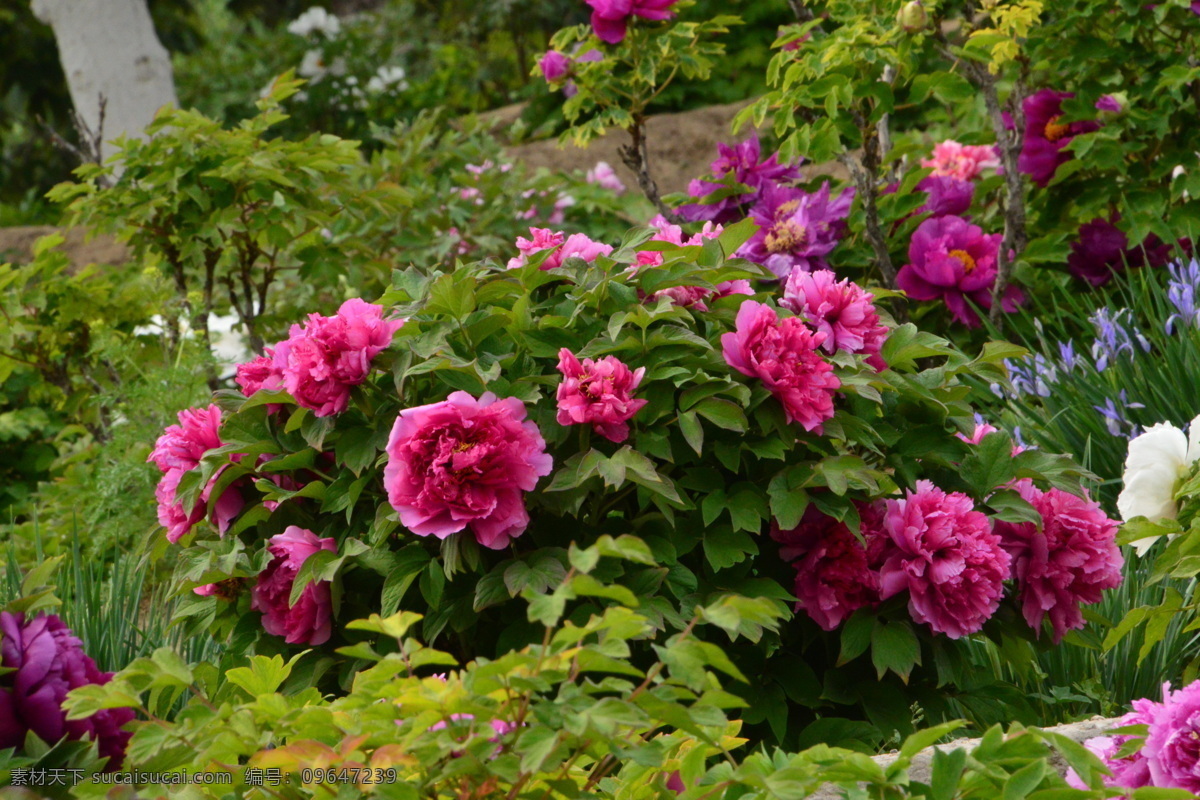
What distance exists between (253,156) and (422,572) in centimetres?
192

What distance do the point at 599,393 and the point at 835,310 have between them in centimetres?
45

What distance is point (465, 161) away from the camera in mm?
5539

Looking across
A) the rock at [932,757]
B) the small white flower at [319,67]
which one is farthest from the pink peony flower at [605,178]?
the rock at [932,757]

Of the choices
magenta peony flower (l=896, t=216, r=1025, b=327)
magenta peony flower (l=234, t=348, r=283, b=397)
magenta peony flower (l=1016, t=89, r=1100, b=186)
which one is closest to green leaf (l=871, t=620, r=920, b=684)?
magenta peony flower (l=234, t=348, r=283, b=397)

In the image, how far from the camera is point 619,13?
3447 mm

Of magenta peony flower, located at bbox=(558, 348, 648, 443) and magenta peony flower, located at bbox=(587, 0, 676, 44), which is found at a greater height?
magenta peony flower, located at bbox=(587, 0, 676, 44)

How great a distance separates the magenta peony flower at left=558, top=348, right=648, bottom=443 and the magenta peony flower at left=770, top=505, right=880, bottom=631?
35cm

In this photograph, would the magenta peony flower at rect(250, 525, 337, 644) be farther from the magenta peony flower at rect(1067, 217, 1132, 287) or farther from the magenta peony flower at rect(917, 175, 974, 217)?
the magenta peony flower at rect(1067, 217, 1132, 287)

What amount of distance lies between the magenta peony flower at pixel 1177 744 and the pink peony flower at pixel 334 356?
3.77ft

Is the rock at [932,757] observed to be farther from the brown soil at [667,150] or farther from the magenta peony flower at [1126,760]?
the brown soil at [667,150]

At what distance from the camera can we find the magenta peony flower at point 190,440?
6.53 ft

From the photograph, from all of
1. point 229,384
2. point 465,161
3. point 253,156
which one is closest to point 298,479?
point 253,156

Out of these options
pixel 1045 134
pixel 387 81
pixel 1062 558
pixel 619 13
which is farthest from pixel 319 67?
pixel 1062 558

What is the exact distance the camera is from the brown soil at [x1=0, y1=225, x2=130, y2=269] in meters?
6.69
